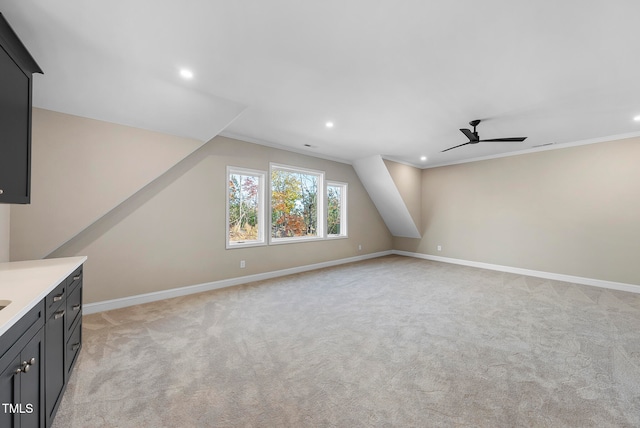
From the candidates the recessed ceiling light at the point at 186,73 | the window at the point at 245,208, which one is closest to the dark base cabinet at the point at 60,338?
the recessed ceiling light at the point at 186,73

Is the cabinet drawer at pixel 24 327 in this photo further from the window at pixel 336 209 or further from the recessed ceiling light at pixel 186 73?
the window at pixel 336 209

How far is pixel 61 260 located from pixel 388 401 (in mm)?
2781

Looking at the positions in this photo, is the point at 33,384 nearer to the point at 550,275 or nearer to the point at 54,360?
the point at 54,360

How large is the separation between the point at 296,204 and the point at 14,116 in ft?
13.5

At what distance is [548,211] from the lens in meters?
5.07

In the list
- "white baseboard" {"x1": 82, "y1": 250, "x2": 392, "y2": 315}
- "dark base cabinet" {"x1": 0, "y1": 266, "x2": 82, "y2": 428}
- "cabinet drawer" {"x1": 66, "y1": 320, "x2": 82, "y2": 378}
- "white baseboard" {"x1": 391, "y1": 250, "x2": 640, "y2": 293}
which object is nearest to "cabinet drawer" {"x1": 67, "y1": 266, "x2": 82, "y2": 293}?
"dark base cabinet" {"x1": 0, "y1": 266, "x2": 82, "y2": 428}

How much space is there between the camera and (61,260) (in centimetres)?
211

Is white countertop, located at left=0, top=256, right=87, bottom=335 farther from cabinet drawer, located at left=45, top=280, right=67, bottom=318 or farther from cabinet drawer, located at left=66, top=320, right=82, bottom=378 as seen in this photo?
cabinet drawer, located at left=66, top=320, right=82, bottom=378

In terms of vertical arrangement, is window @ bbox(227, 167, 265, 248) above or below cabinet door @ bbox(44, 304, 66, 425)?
above

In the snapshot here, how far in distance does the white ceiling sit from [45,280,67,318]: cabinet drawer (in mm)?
1763

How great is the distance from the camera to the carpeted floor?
163cm

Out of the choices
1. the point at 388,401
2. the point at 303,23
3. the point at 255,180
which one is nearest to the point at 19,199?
the point at 303,23

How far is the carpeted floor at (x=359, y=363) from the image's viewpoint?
1626 mm

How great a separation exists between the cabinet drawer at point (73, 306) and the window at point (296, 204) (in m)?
3.01
